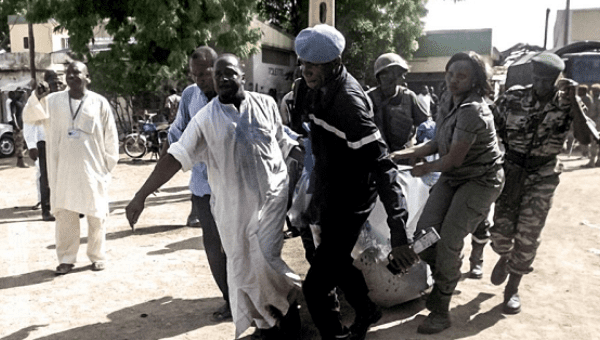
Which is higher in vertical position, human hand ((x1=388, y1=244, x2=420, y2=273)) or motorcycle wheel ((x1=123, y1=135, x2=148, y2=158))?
human hand ((x1=388, y1=244, x2=420, y2=273))

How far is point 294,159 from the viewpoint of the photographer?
13.1ft

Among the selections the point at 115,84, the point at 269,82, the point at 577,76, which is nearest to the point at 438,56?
the point at 269,82

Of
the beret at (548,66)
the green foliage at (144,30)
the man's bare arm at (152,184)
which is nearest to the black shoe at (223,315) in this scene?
the man's bare arm at (152,184)

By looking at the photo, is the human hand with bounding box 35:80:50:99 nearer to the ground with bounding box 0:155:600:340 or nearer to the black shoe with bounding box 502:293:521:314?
the ground with bounding box 0:155:600:340

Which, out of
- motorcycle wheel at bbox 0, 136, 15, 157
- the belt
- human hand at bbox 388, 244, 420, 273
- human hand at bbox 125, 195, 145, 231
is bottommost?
motorcycle wheel at bbox 0, 136, 15, 157

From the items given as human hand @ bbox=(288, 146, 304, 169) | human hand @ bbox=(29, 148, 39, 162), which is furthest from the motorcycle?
human hand @ bbox=(288, 146, 304, 169)

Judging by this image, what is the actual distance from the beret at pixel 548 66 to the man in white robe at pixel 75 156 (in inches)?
152

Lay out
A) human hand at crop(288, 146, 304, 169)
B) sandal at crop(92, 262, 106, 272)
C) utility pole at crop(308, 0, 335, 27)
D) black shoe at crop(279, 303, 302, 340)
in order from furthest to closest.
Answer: sandal at crop(92, 262, 106, 272)
utility pole at crop(308, 0, 335, 27)
human hand at crop(288, 146, 304, 169)
black shoe at crop(279, 303, 302, 340)

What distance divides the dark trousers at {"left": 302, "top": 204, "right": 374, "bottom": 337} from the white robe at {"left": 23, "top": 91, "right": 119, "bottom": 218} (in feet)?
9.82

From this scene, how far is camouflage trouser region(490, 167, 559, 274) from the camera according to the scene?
4.36 m

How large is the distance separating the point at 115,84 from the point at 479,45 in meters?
24.5

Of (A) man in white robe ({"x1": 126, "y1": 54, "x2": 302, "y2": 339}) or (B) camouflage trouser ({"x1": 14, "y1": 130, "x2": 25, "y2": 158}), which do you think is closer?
(A) man in white robe ({"x1": 126, "y1": 54, "x2": 302, "y2": 339})

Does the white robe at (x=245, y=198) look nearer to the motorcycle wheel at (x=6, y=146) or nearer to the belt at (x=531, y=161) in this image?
the belt at (x=531, y=161)

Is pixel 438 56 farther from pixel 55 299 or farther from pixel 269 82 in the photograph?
pixel 55 299
